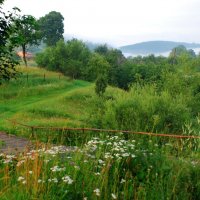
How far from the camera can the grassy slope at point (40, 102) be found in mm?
29881

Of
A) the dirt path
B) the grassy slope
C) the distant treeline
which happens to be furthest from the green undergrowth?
the distant treeline

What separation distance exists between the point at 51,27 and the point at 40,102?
61883 millimetres

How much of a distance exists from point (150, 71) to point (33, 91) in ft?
127

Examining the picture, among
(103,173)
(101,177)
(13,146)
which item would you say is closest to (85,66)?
(13,146)

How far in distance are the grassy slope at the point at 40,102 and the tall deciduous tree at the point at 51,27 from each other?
38698 mm

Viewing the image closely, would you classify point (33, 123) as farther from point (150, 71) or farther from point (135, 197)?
point (150, 71)

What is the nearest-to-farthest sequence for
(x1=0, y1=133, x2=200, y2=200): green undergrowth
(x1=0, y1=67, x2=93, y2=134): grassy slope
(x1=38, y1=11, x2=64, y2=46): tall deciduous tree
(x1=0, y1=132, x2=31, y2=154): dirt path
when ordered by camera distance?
(x1=0, y1=133, x2=200, y2=200): green undergrowth → (x1=0, y1=132, x2=31, y2=154): dirt path → (x1=0, y1=67, x2=93, y2=134): grassy slope → (x1=38, y1=11, x2=64, y2=46): tall deciduous tree

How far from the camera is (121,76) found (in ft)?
272

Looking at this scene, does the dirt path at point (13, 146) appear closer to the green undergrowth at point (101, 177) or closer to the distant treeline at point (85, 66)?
the green undergrowth at point (101, 177)

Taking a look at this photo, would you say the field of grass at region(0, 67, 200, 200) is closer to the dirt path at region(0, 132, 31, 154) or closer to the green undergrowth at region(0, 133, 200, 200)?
the green undergrowth at region(0, 133, 200, 200)

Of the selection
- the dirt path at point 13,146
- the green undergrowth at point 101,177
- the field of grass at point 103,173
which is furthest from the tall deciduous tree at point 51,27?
the green undergrowth at point 101,177

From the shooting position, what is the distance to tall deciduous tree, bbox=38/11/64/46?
9875 cm

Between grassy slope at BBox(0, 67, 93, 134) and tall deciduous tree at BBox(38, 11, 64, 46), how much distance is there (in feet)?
127

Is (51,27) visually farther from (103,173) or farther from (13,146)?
(103,173)
